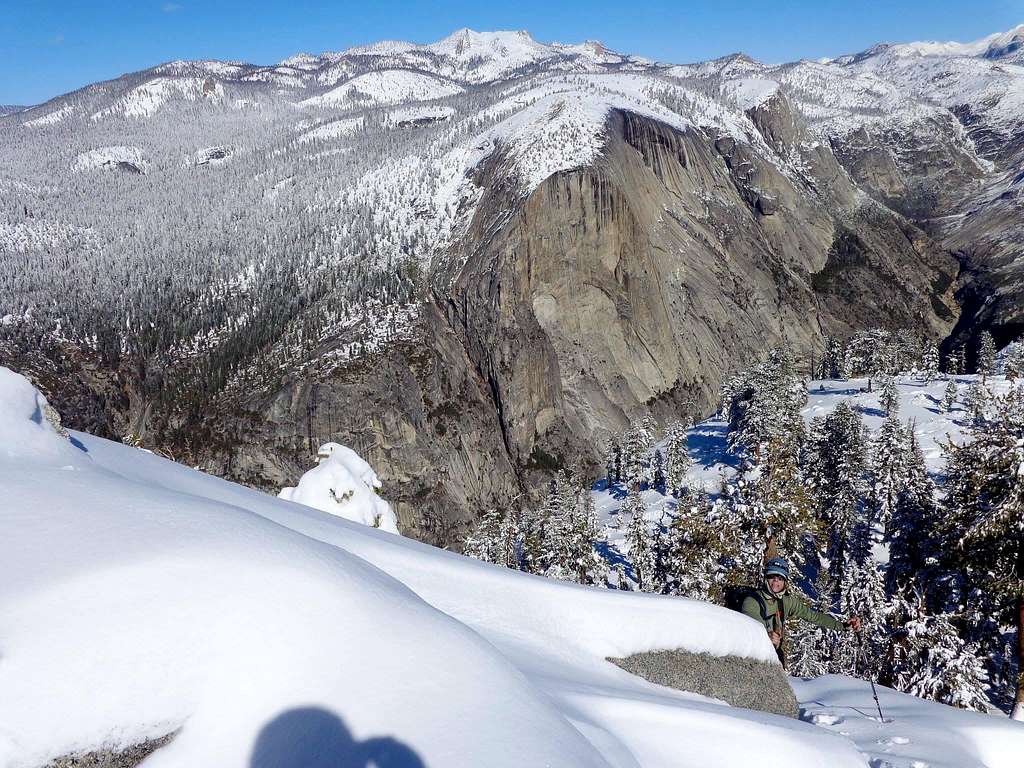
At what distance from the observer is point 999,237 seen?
547ft

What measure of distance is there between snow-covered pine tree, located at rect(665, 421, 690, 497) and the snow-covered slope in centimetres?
5849

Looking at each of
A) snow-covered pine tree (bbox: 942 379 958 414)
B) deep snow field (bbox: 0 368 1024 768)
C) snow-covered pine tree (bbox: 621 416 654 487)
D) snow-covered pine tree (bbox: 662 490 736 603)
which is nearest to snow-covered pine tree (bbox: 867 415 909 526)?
snow-covered pine tree (bbox: 662 490 736 603)

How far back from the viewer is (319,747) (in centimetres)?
362

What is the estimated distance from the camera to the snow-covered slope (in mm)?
3701

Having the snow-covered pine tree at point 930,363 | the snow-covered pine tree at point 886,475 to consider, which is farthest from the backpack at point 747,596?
the snow-covered pine tree at point 930,363

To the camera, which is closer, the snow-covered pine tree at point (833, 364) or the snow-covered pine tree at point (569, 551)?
the snow-covered pine tree at point (569, 551)

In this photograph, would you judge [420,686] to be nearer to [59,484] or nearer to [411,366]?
[59,484]

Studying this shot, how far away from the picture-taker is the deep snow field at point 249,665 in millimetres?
3693

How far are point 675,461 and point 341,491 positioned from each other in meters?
50.1

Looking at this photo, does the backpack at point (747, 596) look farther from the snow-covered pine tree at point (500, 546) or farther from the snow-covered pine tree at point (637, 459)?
the snow-covered pine tree at point (637, 459)

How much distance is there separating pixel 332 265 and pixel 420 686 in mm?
127885

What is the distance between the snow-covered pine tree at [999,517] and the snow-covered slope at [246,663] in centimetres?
862

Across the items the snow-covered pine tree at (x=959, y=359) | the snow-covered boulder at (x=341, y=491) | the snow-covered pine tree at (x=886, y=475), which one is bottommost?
the snow-covered boulder at (x=341, y=491)

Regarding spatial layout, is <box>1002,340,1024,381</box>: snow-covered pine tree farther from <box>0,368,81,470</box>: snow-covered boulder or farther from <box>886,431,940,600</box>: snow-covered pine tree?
<box>0,368,81,470</box>: snow-covered boulder
